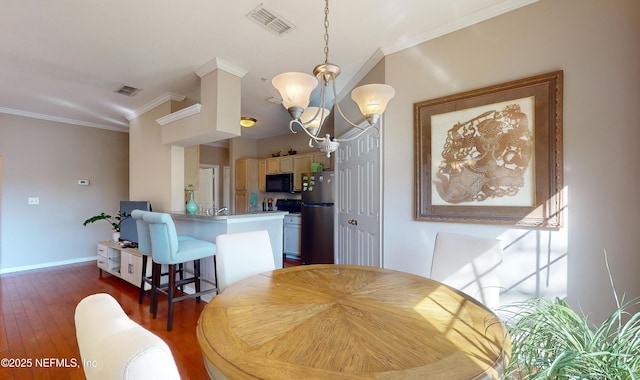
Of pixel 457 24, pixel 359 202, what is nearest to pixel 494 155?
pixel 457 24

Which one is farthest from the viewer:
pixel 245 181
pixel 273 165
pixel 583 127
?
pixel 245 181

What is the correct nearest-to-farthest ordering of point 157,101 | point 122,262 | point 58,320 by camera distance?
point 58,320
point 122,262
point 157,101

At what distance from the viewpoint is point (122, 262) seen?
3.63 m

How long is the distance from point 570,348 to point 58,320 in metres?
3.86

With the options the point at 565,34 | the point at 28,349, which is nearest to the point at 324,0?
the point at 565,34

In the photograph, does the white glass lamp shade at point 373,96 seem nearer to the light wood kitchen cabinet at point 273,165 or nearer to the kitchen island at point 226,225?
the kitchen island at point 226,225

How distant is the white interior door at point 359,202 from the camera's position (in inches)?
109

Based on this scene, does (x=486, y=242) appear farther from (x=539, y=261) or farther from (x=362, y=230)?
(x=362, y=230)

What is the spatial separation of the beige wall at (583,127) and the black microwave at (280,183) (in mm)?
3742

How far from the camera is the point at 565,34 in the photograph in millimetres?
1791

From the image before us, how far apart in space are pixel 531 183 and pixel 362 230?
1670 mm

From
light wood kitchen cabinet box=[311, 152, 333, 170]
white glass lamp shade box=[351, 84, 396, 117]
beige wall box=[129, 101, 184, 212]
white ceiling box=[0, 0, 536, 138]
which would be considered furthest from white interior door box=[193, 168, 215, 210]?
white glass lamp shade box=[351, 84, 396, 117]

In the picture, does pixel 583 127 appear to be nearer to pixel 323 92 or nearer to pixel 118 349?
pixel 323 92

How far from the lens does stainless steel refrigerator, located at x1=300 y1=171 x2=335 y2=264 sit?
13.8 ft
